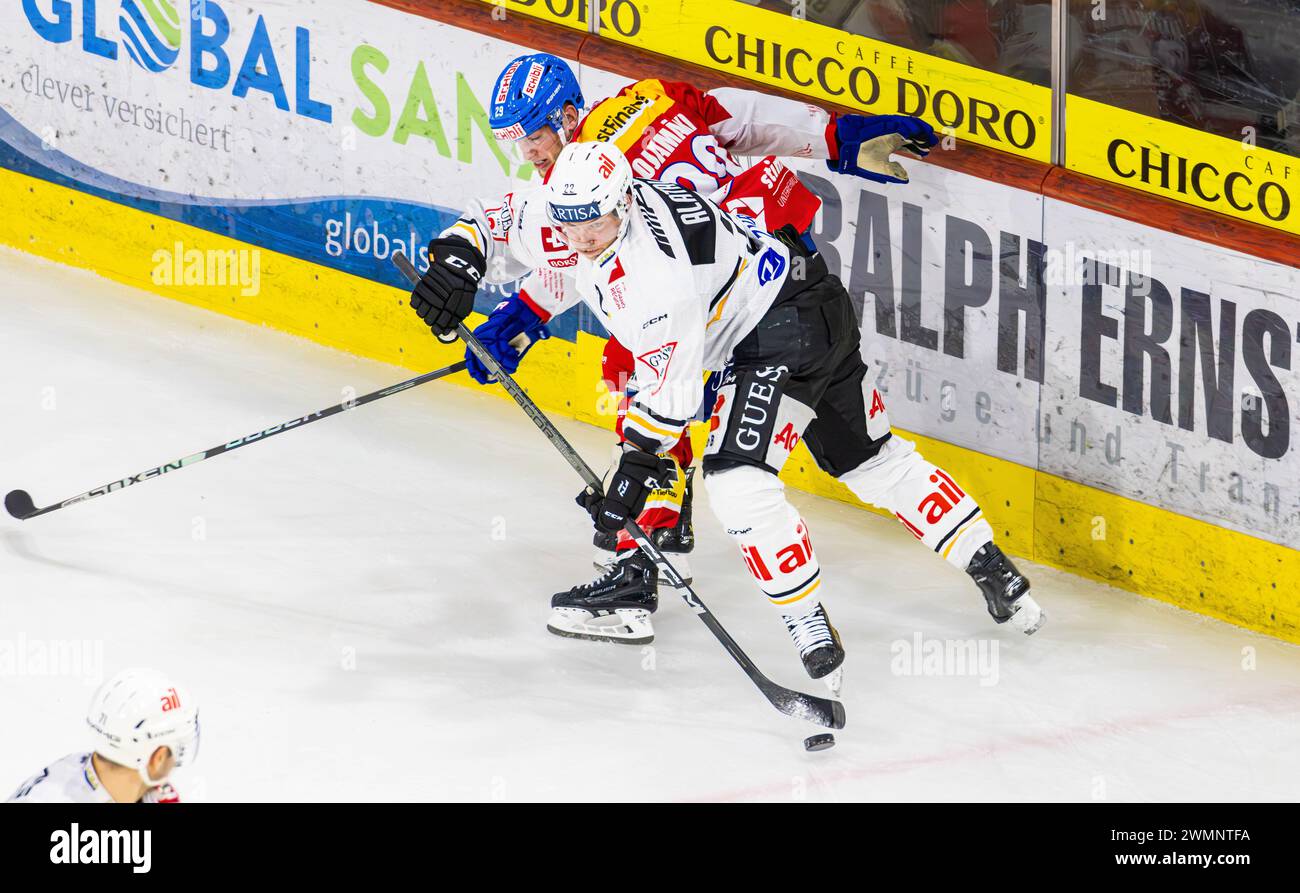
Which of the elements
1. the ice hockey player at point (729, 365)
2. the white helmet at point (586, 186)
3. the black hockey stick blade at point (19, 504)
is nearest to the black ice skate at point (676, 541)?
the ice hockey player at point (729, 365)

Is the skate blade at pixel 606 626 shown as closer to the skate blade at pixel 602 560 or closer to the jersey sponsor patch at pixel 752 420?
the skate blade at pixel 602 560

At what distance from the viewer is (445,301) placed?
5.50 metres

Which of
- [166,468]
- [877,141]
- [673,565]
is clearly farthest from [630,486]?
[166,468]

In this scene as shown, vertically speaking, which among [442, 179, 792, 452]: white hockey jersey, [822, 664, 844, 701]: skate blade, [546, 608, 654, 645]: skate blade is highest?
[442, 179, 792, 452]: white hockey jersey

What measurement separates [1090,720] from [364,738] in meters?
1.83

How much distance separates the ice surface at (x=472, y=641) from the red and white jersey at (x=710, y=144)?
0.97 meters

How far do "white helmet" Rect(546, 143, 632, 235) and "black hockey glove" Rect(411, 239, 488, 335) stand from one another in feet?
2.09

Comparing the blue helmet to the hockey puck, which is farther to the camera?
the blue helmet

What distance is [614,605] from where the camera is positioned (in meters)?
5.78

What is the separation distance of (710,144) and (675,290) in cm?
100

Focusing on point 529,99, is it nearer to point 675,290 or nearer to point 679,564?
point 675,290

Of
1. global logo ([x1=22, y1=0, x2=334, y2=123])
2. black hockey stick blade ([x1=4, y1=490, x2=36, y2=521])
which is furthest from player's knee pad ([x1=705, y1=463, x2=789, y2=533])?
global logo ([x1=22, y1=0, x2=334, y2=123])

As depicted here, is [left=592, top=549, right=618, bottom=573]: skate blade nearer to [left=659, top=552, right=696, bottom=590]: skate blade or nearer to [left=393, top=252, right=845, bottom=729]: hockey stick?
[left=659, top=552, right=696, bottom=590]: skate blade

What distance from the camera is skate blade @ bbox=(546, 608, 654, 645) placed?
5.71 metres
